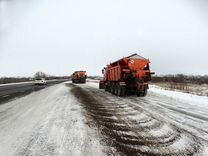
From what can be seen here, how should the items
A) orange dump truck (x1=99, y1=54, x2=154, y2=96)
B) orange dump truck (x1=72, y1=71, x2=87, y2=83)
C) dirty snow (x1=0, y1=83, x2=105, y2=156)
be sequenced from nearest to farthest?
1. dirty snow (x1=0, y1=83, x2=105, y2=156)
2. orange dump truck (x1=99, y1=54, x2=154, y2=96)
3. orange dump truck (x1=72, y1=71, x2=87, y2=83)

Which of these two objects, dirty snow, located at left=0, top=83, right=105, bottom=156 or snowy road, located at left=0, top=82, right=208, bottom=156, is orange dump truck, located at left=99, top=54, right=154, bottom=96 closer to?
snowy road, located at left=0, top=82, right=208, bottom=156

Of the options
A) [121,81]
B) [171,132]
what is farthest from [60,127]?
[121,81]

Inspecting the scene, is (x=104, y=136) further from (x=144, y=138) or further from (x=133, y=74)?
(x=133, y=74)

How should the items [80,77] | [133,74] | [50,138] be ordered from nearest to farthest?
[50,138], [133,74], [80,77]

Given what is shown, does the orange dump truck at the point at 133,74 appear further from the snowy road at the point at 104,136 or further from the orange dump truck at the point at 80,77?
the orange dump truck at the point at 80,77

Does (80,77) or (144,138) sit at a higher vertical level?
(80,77)

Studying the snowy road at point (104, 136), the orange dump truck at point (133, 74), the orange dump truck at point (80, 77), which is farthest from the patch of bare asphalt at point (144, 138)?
the orange dump truck at point (80, 77)

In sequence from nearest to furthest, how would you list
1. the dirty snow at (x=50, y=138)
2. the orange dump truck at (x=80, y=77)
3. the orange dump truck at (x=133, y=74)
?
1. the dirty snow at (x=50, y=138)
2. the orange dump truck at (x=133, y=74)
3. the orange dump truck at (x=80, y=77)

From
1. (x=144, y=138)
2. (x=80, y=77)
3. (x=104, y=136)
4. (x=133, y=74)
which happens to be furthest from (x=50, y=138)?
(x=80, y=77)

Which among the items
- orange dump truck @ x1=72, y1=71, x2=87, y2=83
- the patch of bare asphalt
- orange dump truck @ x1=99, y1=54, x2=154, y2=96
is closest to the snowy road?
the patch of bare asphalt

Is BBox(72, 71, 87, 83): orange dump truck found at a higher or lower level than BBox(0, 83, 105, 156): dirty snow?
higher

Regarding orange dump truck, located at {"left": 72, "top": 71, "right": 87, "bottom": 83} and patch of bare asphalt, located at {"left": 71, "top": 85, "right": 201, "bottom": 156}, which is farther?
orange dump truck, located at {"left": 72, "top": 71, "right": 87, "bottom": 83}

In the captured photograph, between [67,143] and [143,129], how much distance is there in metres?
2.71

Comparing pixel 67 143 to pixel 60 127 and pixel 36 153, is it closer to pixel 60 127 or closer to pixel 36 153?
pixel 36 153
